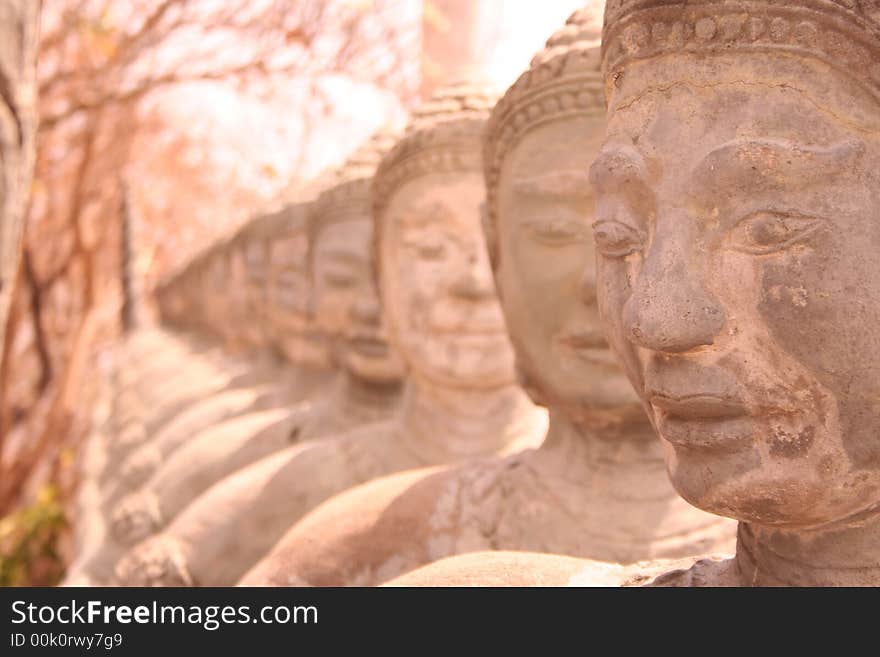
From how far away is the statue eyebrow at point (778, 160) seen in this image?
1250 millimetres

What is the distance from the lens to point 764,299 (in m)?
1.27

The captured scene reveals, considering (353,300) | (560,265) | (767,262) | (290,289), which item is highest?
(290,289)

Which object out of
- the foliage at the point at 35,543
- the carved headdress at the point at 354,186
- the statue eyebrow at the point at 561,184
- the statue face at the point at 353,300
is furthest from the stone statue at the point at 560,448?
the foliage at the point at 35,543

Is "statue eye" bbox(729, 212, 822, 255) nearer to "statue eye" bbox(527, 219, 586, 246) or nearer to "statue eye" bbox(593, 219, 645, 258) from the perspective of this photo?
"statue eye" bbox(593, 219, 645, 258)

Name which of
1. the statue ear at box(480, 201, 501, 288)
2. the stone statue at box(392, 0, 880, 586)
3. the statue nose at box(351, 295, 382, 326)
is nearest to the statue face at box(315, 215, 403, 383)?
the statue nose at box(351, 295, 382, 326)

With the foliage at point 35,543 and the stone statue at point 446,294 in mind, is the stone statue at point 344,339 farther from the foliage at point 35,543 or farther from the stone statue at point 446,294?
the foliage at point 35,543

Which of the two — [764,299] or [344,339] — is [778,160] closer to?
[764,299]

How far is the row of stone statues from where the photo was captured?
127 cm

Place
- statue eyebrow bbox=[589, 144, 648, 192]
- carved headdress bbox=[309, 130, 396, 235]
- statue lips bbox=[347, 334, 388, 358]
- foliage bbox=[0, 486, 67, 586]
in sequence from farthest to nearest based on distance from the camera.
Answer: foliage bbox=[0, 486, 67, 586] < carved headdress bbox=[309, 130, 396, 235] < statue lips bbox=[347, 334, 388, 358] < statue eyebrow bbox=[589, 144, 648, 192]

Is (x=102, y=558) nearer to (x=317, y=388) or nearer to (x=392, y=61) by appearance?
(x=317, y=388)

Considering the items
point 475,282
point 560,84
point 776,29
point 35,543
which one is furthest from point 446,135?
point 35,543

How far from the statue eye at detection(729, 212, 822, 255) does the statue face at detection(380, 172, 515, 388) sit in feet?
6.27

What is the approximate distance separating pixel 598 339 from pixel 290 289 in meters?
3.61

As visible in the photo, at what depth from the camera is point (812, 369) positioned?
4.13 ft
